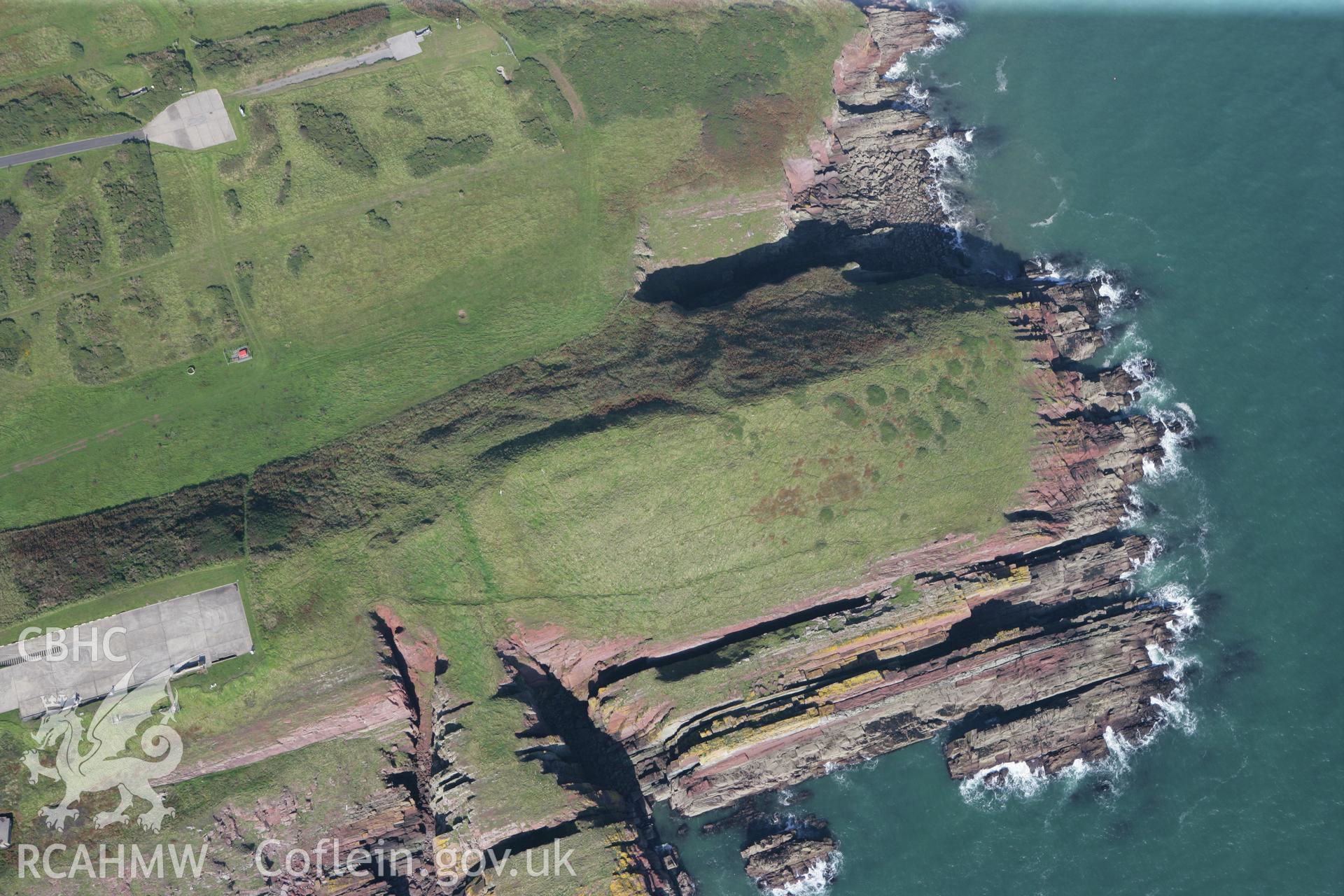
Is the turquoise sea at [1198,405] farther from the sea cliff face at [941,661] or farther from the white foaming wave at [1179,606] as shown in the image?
the sea cliff face at [941,661]

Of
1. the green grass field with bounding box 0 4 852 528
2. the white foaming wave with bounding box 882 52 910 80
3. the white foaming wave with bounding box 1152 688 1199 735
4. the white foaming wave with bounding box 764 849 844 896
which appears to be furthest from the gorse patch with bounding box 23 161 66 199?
the white foaming wave with bounding box 1152 688 1199 735

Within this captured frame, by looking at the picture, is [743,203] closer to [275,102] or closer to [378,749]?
[275,102]

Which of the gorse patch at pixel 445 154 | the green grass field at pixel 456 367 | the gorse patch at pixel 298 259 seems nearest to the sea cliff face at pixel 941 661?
the green grass field at pixel 456 367

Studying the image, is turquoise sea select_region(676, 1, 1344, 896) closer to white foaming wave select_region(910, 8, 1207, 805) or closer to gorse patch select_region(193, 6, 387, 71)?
white foaming wave select_region(910, 8, 1207, 805)

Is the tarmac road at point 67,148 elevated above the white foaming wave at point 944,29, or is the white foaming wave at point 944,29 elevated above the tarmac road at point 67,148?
the tarmac road at point 67,148

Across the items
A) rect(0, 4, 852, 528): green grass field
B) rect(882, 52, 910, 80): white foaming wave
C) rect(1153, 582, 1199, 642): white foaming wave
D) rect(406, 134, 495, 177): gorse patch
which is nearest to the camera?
rect(0, 4, 852, 528): green grass field

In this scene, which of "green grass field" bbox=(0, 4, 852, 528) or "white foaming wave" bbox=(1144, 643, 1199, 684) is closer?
"green grass field" bbox=(0, 4, 852, 528)

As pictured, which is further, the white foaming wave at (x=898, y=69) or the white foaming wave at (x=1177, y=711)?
the white foaming wave at (x=898, y=69)
